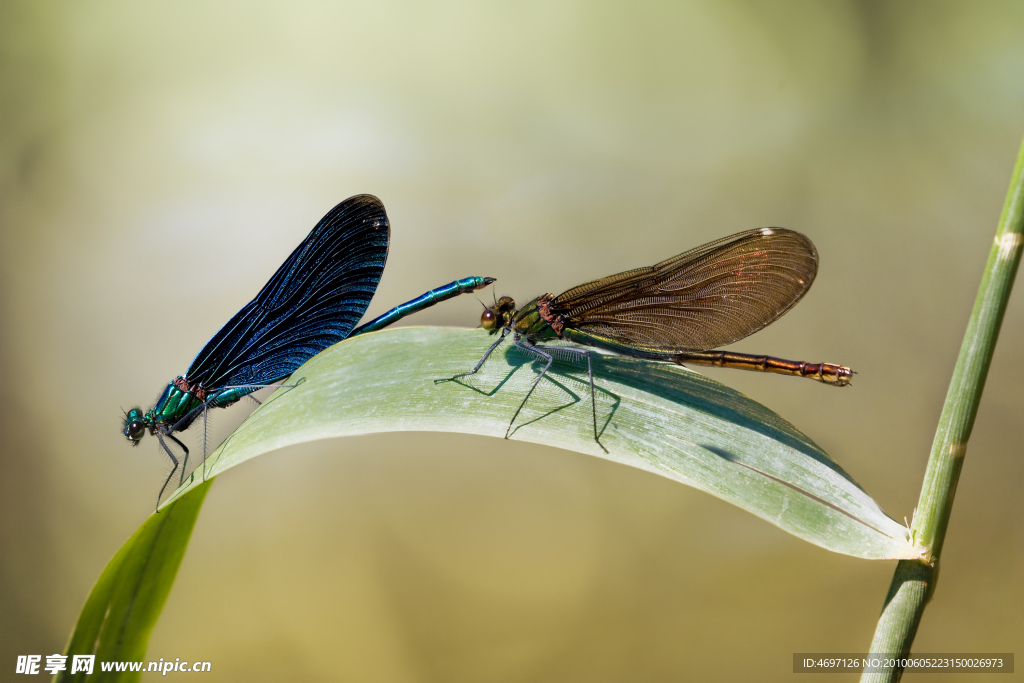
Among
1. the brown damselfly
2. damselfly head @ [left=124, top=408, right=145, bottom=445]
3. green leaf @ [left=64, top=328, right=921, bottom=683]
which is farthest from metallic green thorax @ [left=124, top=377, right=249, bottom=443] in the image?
the brown damselfly

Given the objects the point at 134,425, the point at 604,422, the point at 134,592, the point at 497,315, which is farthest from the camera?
the point at 497,315

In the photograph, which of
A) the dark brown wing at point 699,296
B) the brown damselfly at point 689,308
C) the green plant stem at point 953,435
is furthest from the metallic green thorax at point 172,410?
the green plant stem at point 953,435

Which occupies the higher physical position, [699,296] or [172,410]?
[699,296]

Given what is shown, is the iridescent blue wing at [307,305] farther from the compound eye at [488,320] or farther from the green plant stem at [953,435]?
the green plant stem at [953,435]

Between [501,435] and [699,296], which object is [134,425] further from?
[699,296]

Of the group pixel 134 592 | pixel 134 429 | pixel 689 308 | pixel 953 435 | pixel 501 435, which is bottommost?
pixel 134 592

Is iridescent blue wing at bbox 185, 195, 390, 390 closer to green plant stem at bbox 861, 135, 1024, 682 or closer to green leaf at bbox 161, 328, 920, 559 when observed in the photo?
green leaf at bbox 161, 328, 920, 559

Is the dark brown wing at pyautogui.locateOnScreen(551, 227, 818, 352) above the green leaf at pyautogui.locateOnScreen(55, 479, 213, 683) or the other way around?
above

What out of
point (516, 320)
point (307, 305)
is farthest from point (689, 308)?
point (307, 305)
